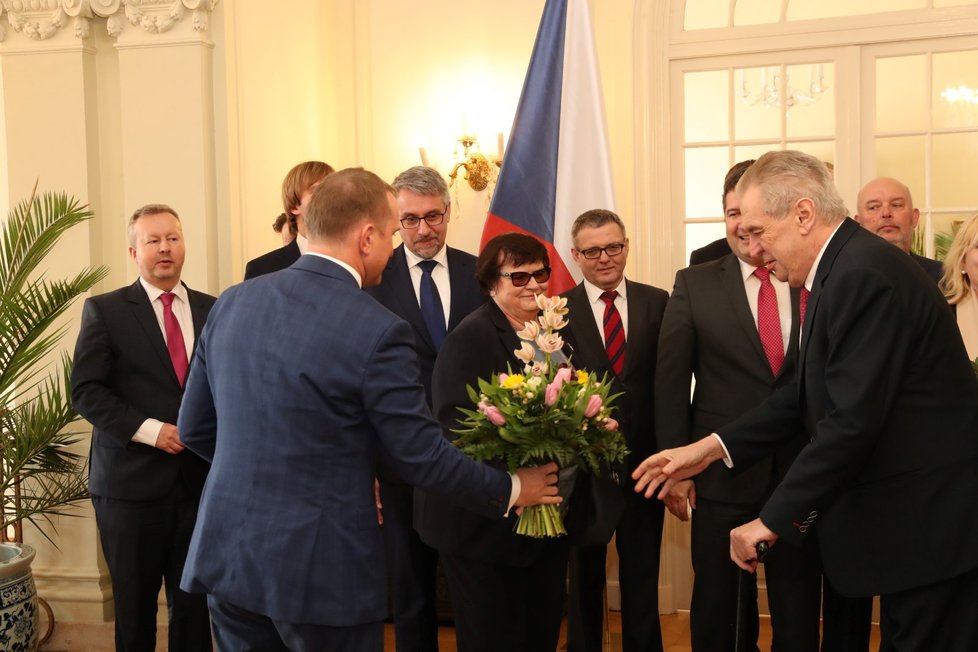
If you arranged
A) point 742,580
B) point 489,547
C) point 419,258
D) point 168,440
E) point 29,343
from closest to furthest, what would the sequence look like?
point 489,547 < point 742,580 < point 168,440 < point 419,258 < point 29,343

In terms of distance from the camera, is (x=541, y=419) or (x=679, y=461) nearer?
(x=541, y=419)

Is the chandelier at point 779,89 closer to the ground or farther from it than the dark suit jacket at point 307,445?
farther from it

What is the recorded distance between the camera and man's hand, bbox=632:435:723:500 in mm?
3305

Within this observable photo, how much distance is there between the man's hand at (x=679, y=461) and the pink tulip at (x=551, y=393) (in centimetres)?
66

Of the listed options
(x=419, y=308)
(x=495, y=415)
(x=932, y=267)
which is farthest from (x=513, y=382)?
(x=932, y=267)

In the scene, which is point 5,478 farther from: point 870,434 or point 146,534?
point 870,434

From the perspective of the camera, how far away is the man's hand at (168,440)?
3881mm

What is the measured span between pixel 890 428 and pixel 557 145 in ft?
9.18

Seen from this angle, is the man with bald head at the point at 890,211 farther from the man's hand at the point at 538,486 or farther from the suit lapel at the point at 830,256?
the man's hand at the point at 538,486

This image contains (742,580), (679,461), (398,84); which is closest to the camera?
(742,580)

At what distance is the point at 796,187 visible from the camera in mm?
2623

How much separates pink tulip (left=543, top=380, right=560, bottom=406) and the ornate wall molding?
3.00 m

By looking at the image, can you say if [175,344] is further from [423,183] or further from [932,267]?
[932,267]

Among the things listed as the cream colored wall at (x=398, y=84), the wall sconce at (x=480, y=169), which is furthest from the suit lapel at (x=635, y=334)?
the wall sconce at (x=480, y=169)
